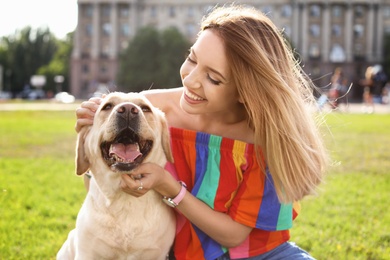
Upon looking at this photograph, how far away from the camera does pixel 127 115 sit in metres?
3.26

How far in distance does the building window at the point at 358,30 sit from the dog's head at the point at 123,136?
93.9 meters

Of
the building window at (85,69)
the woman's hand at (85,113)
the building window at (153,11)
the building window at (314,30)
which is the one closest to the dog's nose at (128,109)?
the woman's hand at (85,113)

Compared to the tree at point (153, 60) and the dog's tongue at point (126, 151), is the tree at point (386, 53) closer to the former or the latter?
the tree at point (153, 60)

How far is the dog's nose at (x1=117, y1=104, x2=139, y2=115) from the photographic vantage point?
129 inches

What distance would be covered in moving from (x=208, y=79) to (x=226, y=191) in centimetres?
76

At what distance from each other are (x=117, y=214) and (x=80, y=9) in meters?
97.2

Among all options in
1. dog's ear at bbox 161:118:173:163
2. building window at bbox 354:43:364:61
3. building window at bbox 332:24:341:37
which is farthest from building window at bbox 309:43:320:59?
dog's ear at bbox 161:118:173:163

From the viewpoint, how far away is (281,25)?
3565 inches

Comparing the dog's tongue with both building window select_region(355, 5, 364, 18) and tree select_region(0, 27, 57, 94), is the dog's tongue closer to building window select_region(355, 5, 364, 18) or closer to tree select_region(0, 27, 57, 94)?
building window select_region(355, 5, 364, 18)

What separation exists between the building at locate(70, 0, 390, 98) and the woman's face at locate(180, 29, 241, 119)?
3437 inches

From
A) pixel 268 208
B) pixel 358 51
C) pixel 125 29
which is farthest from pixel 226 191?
pixel 125 29

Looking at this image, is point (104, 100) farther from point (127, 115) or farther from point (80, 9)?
point (80, 9)

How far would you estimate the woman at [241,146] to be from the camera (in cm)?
369

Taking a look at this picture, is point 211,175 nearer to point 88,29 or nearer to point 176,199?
point 176,199
